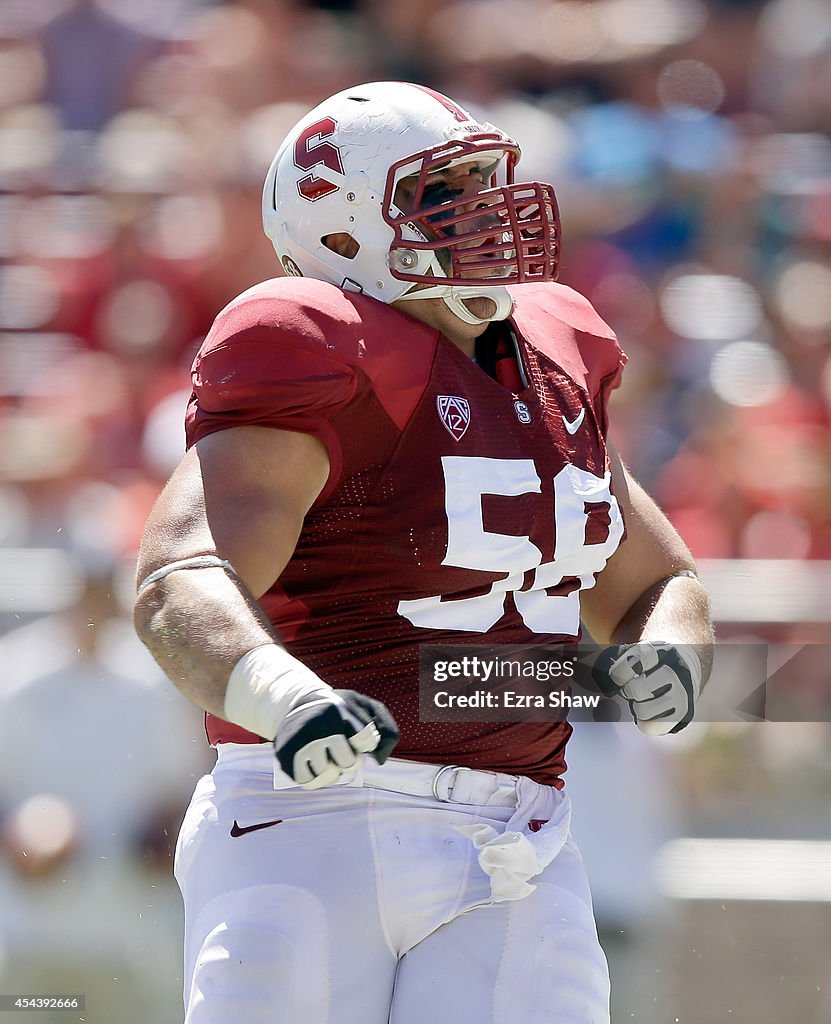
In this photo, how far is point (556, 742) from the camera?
1.90 m

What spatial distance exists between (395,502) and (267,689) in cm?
38

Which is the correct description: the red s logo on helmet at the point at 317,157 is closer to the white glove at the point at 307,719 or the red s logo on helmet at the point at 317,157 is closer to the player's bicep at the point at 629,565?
the player's bicep at the point at 629,565

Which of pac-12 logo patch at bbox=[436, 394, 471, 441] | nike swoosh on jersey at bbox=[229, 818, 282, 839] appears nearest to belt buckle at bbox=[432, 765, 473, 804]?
nike swoosh on jersey at bbox=[229, 818, 282, 839]

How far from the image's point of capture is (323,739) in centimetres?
139

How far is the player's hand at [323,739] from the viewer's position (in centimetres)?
139

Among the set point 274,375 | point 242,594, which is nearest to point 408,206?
point 274,375

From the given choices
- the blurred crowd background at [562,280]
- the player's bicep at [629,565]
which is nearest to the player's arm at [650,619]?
the player's bicep at [629,565]

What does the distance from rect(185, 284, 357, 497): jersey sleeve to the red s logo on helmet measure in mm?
352

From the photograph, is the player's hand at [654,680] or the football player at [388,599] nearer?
the football player at [388,599]

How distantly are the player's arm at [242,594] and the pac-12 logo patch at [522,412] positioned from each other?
29cm

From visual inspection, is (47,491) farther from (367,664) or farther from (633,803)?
(367,664)

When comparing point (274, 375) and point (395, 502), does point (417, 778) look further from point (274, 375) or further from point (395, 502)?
point (274, 375)

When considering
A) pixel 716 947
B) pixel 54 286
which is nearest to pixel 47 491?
pixel 54 286

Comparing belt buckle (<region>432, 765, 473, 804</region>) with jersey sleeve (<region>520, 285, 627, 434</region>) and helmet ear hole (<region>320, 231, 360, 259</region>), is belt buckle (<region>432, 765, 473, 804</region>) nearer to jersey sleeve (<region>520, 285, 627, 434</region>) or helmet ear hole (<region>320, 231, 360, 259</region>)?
jersey sleeve (<region>520, 285, 627, 434</region>)
